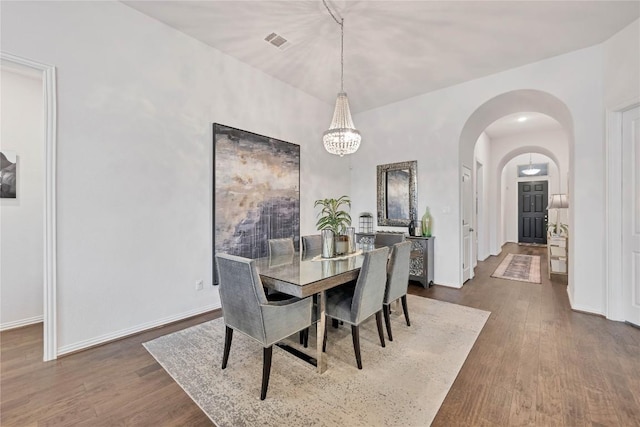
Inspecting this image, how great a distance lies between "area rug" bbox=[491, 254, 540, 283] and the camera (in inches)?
193

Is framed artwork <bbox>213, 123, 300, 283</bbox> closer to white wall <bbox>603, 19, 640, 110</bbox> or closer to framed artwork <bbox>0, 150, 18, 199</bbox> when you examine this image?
framed artwork <bbox>0, 150, 18, 199</bbox>

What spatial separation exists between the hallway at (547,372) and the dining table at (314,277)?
922 millimetres

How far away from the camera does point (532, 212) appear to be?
30.4 ft

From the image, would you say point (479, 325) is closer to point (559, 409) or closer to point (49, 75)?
point (559, 409)

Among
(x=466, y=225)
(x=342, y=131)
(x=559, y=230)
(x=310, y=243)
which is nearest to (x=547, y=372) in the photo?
(x=310, y=243)

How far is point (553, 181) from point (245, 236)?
9.94 m

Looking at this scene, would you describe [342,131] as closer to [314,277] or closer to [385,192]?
[314,277]

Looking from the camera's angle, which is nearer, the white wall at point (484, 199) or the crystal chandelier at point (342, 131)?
the crystal chandelier at point (342, 131)

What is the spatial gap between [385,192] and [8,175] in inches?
198

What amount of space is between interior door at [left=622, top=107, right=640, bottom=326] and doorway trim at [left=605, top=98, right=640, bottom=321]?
1.2 inches

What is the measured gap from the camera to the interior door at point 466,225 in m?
4.49

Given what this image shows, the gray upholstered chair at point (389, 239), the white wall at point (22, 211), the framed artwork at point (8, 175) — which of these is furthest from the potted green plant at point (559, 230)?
the framed artwork at point (8, 175)

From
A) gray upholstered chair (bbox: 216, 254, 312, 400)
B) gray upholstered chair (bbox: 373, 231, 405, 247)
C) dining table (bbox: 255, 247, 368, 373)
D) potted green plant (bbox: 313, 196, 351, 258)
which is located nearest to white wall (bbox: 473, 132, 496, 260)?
gray upholstered chair (bbox: 373, 231, 405, 247)

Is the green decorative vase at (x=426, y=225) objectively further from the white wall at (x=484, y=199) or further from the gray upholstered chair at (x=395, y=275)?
the white wall at (x=484, y=199)
